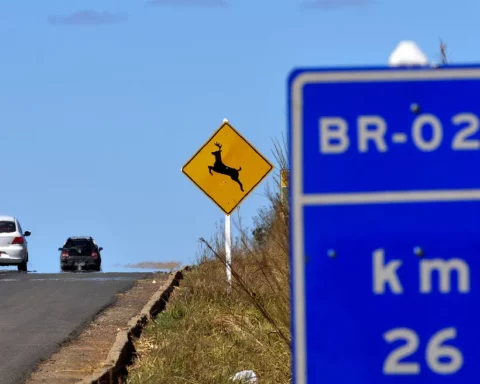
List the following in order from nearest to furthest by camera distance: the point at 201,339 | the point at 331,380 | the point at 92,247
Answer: the point at 331,380
the point at 201,339
the point at 92,247

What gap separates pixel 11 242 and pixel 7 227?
0.59 m

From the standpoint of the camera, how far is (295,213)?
2.86 metres

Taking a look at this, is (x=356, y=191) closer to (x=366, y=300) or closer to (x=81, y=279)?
(x=366, y=300)

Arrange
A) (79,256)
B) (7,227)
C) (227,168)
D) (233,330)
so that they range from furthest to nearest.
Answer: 1. (79,256)
2. (7,227)
3. (227,168)
4. (233,330)

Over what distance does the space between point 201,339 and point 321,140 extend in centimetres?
965

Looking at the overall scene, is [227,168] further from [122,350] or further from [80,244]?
[80,244]

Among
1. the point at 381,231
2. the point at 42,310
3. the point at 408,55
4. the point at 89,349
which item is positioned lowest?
the point at 89,349

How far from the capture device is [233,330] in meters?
12.9

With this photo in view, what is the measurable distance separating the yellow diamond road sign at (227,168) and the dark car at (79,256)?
25.3 metres

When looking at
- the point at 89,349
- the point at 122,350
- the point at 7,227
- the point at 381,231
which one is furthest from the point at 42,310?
the point at 7,227

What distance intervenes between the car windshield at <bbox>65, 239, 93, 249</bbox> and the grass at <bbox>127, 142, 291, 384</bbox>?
27744 millimetres

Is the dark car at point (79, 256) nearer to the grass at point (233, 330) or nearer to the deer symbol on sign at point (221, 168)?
the deer symbol on sign at point (221, 168)

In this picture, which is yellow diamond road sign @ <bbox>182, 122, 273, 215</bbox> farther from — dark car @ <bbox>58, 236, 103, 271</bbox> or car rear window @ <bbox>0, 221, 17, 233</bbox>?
dark car @ <bbox>58, 236, 103, 271</bbox>

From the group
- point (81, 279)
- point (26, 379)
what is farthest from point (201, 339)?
point (81, 279)
